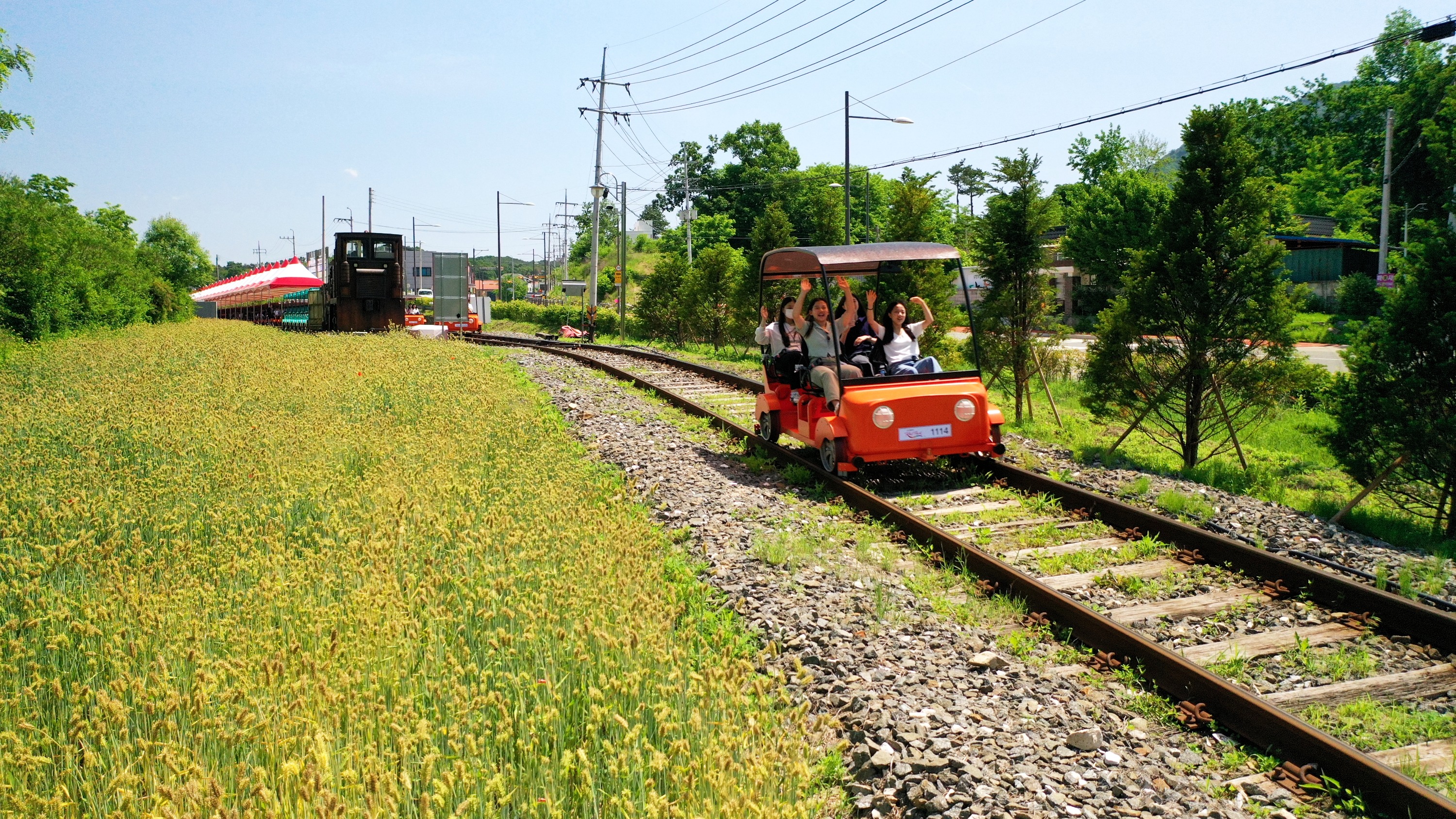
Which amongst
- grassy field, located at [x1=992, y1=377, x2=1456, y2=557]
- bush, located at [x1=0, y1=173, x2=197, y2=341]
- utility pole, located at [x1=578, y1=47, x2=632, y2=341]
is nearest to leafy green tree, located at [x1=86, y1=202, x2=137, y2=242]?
bush, located at [x1=0, y1=173, x2=197, y2=341]

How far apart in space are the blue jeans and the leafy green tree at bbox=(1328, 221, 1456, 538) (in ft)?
11.9

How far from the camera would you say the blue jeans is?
9.26m

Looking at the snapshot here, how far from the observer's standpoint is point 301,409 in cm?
1173

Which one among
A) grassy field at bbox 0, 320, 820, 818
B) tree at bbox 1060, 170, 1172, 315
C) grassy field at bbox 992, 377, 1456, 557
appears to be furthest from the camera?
tree at bbox 1060, 170, 1172, 315

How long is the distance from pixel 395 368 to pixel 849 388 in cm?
1063

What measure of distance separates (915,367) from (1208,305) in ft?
10.7

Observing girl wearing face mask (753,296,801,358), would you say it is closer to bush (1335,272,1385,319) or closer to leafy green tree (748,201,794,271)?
bush (1335,272,1385,319)

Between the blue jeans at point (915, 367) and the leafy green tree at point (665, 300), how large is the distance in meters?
20.8

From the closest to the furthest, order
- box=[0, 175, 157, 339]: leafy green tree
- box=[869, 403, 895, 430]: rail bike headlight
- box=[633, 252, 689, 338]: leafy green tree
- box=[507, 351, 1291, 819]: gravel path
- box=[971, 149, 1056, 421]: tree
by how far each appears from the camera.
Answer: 1. box=[507, 351, 1291, 819]: gravel path
2. box=[869, 403, 895, 430]: rail bike headlight
3. box=[971, 149, 1056, 421]: tree
4. box=[0, 175, 157, 339]: leafy green tree
5. box=[633, 252, 689, 338]: leafy green tree

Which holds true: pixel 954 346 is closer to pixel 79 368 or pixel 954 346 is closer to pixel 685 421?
pixel 685 421

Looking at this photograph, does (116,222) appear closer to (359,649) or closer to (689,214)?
(689,214)

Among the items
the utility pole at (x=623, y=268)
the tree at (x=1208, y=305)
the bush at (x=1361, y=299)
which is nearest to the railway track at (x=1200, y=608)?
the tree at (x=1208, y=305)

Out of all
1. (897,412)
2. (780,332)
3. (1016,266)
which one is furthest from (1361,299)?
(897,412)

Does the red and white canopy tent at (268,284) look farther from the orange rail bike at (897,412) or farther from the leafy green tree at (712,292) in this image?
the orange rail bike at (897,412)
